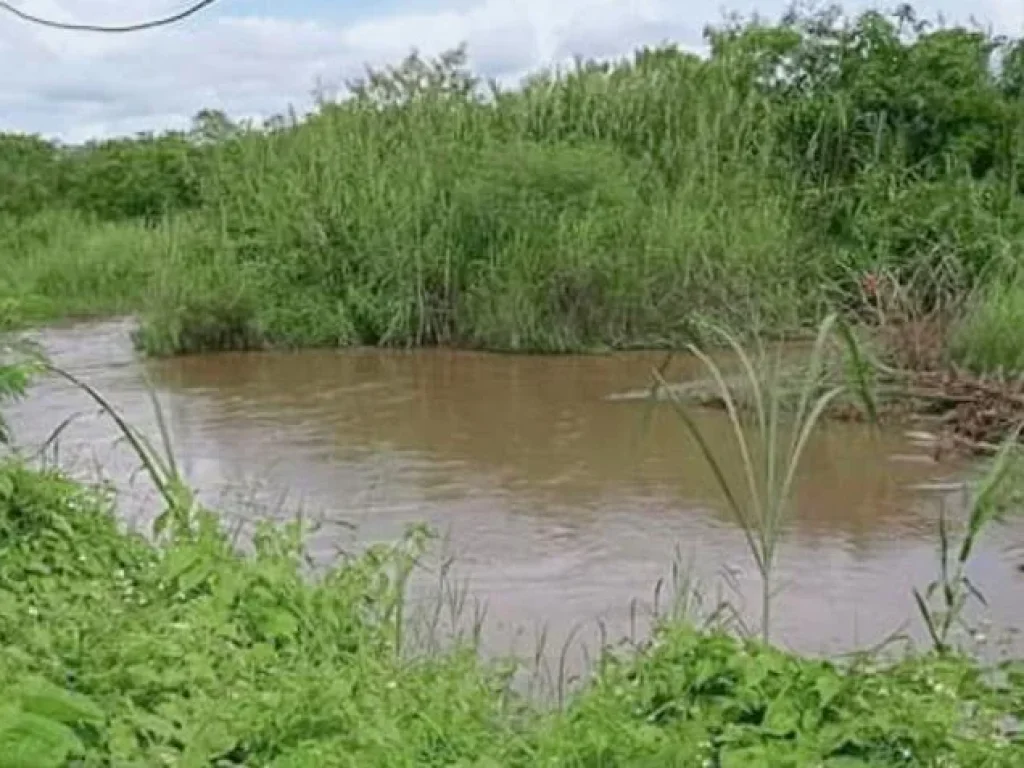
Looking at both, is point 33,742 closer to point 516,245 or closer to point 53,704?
point 53,704

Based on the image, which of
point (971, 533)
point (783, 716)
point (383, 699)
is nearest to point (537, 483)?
point (971, 533)

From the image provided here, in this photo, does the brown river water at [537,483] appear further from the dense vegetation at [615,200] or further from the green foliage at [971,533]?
the dense vegetation at [615,200]

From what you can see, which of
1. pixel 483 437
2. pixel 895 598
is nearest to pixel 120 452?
pixel 483 437

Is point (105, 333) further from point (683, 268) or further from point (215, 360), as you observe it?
point (683, 268)

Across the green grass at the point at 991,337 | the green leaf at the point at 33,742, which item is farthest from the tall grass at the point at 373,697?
the green grass at the point at 991,337

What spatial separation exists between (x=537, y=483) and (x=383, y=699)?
422 cm

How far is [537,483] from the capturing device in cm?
741

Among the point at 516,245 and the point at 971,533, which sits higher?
the point at 516,245

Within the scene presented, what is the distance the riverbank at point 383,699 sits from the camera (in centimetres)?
283

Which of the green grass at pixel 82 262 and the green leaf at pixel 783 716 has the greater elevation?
the green grass at pixel 82 262

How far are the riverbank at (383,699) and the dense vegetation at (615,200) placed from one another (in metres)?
6.89

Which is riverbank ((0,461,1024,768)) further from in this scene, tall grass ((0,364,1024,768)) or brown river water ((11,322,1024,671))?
brown river water ((11,322,1024,671))

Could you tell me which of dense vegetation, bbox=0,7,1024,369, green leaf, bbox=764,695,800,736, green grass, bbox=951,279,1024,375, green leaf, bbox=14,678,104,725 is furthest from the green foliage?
dense vegetation, bbox=0,7,1024,369

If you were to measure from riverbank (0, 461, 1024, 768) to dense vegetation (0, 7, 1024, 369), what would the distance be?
6.89 meters
